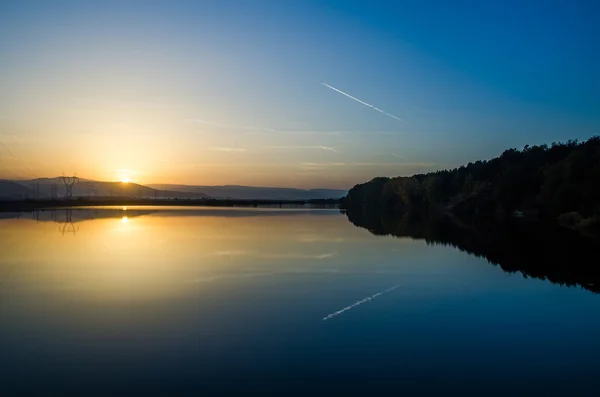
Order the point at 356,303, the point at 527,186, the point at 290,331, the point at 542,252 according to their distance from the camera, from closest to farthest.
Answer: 1. the point at 290,331
2. the point at 356,303
3. the point at 542,252
4. the point at 527,186

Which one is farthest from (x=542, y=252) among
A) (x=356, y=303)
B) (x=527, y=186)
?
(x=527, y=186)

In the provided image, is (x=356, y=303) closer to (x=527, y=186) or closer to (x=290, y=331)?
(x=290, y=331)

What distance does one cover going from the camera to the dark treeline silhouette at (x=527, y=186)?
6719cm

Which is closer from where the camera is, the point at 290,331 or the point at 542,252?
the point at 290,331

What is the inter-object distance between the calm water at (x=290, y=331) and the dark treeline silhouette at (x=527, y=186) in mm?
44457

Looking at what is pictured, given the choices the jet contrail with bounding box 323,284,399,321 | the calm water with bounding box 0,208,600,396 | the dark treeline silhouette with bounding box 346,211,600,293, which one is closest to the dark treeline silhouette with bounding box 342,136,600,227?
the dark treeline silhouette with bounding box 346,211,600,293

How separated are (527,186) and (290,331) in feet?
283

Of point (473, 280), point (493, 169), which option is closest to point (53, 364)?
point (473, 280)

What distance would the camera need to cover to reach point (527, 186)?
302ft

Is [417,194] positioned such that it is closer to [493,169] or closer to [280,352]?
[493,169]

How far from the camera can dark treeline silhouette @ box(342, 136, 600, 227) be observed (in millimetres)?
67188

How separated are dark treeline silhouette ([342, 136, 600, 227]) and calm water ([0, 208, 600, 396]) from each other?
44.5 meters

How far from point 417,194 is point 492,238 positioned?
316 feet

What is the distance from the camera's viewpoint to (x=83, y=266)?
30.1 meters
